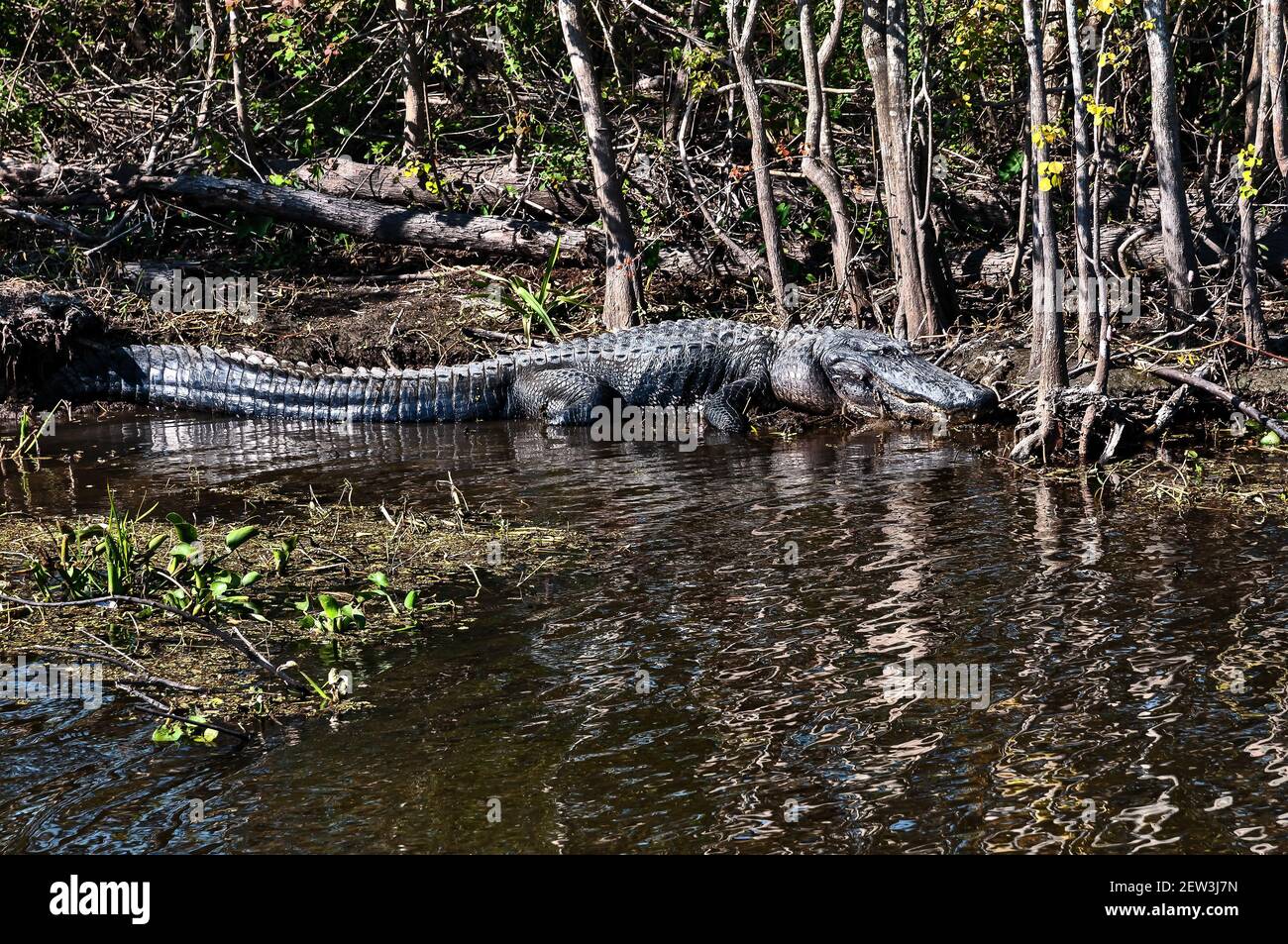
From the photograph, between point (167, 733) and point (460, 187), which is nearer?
point (167, 733)

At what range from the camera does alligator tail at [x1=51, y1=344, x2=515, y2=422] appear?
991cm

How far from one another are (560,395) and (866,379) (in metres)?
2.18

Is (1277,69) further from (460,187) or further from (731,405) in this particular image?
(460,187)

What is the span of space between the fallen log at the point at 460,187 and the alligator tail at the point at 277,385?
8.16ft

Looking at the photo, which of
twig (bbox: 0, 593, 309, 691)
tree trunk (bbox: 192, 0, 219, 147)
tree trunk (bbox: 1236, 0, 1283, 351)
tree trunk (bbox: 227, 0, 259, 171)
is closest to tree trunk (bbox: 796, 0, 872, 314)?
tree trunk (bbox: 1236, 0, 1283, 351)

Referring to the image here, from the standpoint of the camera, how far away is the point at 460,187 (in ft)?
40.3

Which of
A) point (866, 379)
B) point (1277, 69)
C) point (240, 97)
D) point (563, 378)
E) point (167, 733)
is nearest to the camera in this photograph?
point (167, 733)

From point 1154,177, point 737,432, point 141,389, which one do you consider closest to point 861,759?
point 737,432

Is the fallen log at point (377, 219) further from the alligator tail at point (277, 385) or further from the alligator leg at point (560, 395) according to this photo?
the alligator leg at point (560, 395)

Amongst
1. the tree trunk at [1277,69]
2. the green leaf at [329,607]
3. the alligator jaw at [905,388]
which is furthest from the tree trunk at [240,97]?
the green leaf at [329,607]

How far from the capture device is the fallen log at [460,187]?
39.3 feet

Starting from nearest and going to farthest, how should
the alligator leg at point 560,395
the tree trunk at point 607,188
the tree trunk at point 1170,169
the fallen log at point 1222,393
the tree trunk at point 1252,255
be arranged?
the fallen log at point 1222,393 → the tree trunk at point 1170,169 → the tree trunk at point 1252,255 → the alligator leg at point 560,395 → the tree trunk at point 607,188

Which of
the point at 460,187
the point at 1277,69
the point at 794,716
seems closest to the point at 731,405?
the point at 1277,69
